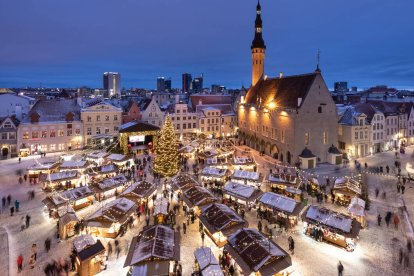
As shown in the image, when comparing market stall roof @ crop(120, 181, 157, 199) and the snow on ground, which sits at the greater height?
market stall roof @ crop(120, 181, 157, 199)

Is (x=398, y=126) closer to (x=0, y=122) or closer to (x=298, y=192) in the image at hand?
(x=298, y=192)

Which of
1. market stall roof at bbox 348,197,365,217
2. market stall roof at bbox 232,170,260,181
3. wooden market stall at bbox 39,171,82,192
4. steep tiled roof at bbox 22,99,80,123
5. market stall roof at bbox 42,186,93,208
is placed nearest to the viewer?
market stall roof at bbox 348,197,365,217

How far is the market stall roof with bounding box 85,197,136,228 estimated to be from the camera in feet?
75.0

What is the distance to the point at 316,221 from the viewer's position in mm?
22688

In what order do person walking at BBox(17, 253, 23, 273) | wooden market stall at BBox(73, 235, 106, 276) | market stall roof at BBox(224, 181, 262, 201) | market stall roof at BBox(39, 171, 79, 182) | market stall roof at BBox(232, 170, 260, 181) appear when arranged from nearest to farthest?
wooden market stall at BBox(73, 235, 106, 276)
person walking at BBox(17, 253, 23, 273)
market stall roof at BBox(224, 181, 262, 201)
market stall roof at BBox(39, 171, 79, 182)
market stall roof at BBox(232, 170, 260, 181)

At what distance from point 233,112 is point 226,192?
4687 centimetres

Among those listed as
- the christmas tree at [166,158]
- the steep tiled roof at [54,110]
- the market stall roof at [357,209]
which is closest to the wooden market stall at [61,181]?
the christmas tree at [166,158]

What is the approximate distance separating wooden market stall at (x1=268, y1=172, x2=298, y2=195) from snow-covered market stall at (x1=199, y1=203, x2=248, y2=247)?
1065cm

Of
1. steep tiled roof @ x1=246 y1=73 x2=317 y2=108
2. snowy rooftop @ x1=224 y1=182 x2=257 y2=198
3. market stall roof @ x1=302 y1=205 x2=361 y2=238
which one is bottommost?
market stall roof @ x1=302 y1=205 x2=361 y2=238

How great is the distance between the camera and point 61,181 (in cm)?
3412

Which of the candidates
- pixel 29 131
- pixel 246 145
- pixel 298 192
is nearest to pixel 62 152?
pixel 29 131

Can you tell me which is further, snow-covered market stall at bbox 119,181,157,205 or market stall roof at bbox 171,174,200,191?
market stall roof at bbox 171,174,200,191

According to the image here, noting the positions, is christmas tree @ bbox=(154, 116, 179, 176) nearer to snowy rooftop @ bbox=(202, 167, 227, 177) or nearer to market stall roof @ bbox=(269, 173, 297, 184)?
snowy rooftop @ bbox=(202, 167, 227, 177)

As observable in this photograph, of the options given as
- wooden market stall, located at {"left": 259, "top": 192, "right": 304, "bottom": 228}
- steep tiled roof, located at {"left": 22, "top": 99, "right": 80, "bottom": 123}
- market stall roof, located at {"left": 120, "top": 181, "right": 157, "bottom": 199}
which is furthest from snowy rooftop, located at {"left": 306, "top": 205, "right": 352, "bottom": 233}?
steep tiled roof, located at {"left": 22, "top": 99, "right": 80, "bottom": 123}
